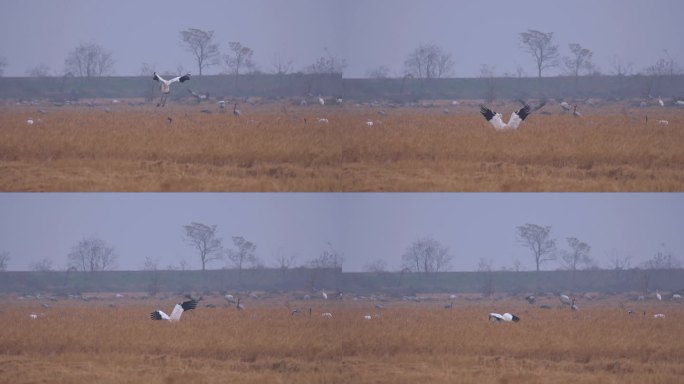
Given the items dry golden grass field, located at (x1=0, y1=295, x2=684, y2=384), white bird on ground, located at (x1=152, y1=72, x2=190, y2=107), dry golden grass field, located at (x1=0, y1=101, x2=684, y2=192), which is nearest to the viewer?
dry golden grass field, located at (x1=0, y1=295, x2=684, y2=384)

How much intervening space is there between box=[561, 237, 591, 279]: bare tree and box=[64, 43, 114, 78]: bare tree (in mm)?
4427

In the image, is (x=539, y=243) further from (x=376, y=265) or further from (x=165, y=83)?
(x=165, y=83)

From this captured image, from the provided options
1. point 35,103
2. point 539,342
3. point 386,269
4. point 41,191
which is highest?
point 35,103

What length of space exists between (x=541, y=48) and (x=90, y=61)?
163 inches

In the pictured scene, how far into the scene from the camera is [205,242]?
1015 centimetres

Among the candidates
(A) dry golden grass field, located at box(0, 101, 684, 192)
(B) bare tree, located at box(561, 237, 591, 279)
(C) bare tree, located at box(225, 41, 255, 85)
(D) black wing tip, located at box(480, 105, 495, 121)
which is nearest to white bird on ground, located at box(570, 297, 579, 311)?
(B) bare tree, located at box(561, 237, 591, 279)

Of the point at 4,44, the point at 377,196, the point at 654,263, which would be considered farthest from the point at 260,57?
the point at 654,263

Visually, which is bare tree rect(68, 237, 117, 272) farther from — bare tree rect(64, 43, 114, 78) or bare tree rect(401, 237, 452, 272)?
bare tree rect(401, 237, 452, 272)

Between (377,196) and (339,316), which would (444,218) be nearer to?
(377,196)

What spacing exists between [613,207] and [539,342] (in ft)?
4.45

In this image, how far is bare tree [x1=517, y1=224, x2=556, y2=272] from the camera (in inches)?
396

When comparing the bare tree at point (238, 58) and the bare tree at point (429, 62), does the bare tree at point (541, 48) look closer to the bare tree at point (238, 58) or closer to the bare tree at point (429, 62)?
the bare tree at point (429, 62)

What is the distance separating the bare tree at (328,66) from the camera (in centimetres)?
999

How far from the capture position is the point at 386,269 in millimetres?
9992
